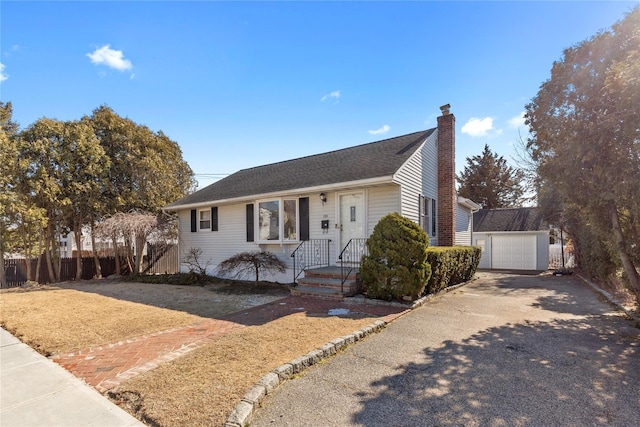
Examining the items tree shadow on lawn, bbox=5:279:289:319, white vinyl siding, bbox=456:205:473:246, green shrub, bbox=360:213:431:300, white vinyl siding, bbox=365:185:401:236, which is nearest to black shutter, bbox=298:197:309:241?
tree shadow on lawn, bbox=5:279:289:319

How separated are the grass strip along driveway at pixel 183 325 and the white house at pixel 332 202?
2.00 meters

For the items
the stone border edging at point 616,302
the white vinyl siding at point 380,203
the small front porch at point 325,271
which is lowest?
the stone border edging at point 616,302

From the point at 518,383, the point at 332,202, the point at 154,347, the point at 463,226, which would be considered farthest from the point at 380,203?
the point at 463,226

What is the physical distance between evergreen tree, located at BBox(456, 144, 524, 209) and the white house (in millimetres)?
19694

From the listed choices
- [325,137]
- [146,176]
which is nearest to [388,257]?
[325,137]

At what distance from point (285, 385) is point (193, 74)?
1024 cm

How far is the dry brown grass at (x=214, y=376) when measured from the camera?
2770 mm

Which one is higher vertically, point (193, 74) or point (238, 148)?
point (193, 74)

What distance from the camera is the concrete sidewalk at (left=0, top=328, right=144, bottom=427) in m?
2.73

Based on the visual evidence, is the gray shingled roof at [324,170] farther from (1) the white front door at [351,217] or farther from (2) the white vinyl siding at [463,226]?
(2) the white vinyl siding at [463,226]

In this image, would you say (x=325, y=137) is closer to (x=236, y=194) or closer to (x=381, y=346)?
(x=236, y=194)

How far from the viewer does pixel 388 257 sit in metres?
7.12

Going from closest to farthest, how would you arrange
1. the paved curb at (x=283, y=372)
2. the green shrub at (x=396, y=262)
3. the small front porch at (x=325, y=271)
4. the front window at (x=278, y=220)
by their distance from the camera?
the paved curb at (x=283, y=372) < the green shrub at (x=396, y=262) < the small front porch at (x=325, y=271) < the front window at (x=278, y=220)

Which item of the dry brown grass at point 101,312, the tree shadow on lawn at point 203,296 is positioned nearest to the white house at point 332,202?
the tree shadow on lawn at point 203,296
